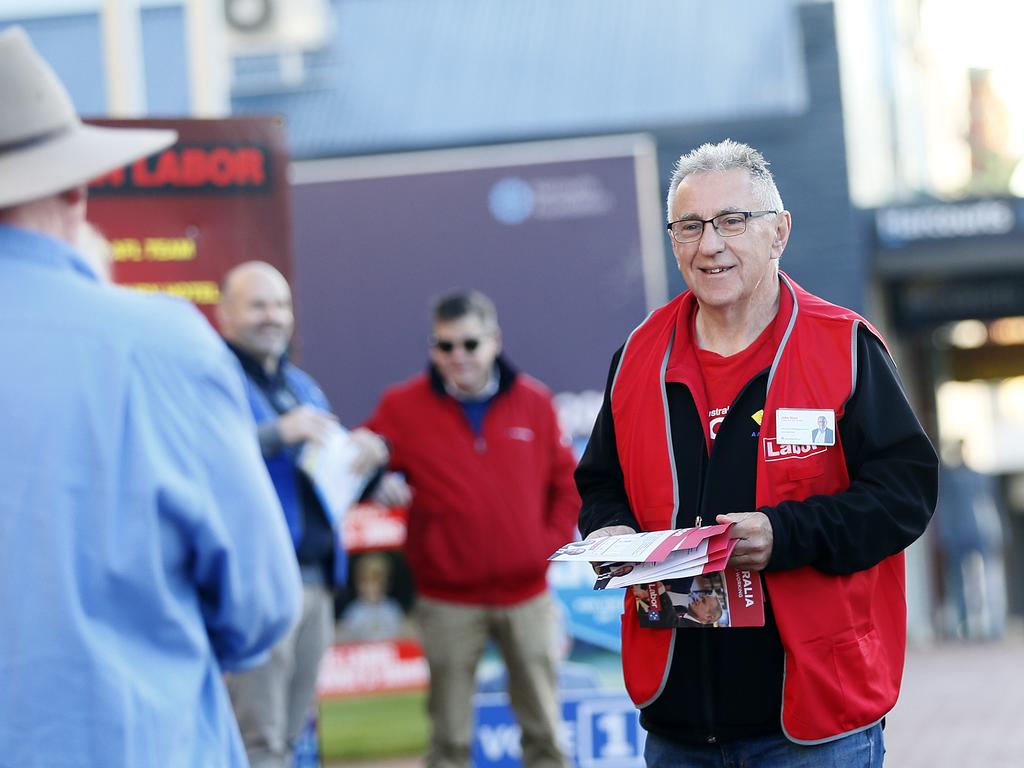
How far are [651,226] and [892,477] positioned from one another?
14.9 ft

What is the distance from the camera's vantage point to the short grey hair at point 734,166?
3.27 metres

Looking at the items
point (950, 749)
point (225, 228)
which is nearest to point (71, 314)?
point (225, 228)

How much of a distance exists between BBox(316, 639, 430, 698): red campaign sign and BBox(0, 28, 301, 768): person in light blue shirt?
5.72 metres

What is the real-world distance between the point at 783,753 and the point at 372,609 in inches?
209

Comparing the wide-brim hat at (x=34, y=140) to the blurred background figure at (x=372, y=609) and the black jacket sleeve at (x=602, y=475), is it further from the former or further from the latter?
A: the blurred background figure at (x=372, y=609)

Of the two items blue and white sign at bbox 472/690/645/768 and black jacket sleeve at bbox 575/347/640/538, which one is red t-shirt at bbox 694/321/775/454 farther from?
blue and white sign at bbox 472/690/645/768

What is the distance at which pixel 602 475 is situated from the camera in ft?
11.5

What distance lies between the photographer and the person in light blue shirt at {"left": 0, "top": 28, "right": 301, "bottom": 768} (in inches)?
86.7

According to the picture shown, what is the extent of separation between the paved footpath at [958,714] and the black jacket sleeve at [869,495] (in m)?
5.06

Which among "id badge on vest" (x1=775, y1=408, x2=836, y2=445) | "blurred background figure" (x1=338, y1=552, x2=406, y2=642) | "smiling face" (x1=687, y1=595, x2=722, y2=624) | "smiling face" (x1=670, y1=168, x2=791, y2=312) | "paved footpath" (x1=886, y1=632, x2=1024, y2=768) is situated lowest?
"paved footpath" (x1=886, y1=632, x2=1024, y2=768)

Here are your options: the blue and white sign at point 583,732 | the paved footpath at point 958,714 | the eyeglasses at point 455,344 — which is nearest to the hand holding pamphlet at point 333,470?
the eyeglasses at point 455,344

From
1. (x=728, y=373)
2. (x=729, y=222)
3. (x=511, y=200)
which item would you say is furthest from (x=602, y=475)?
(x=511, y=200)

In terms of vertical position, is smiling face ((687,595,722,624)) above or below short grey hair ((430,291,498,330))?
below

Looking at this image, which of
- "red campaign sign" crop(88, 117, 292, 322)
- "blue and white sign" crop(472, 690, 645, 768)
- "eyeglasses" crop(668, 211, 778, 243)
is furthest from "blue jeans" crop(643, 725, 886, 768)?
"blue and white sign" crop(472, 690, 645, 768)
